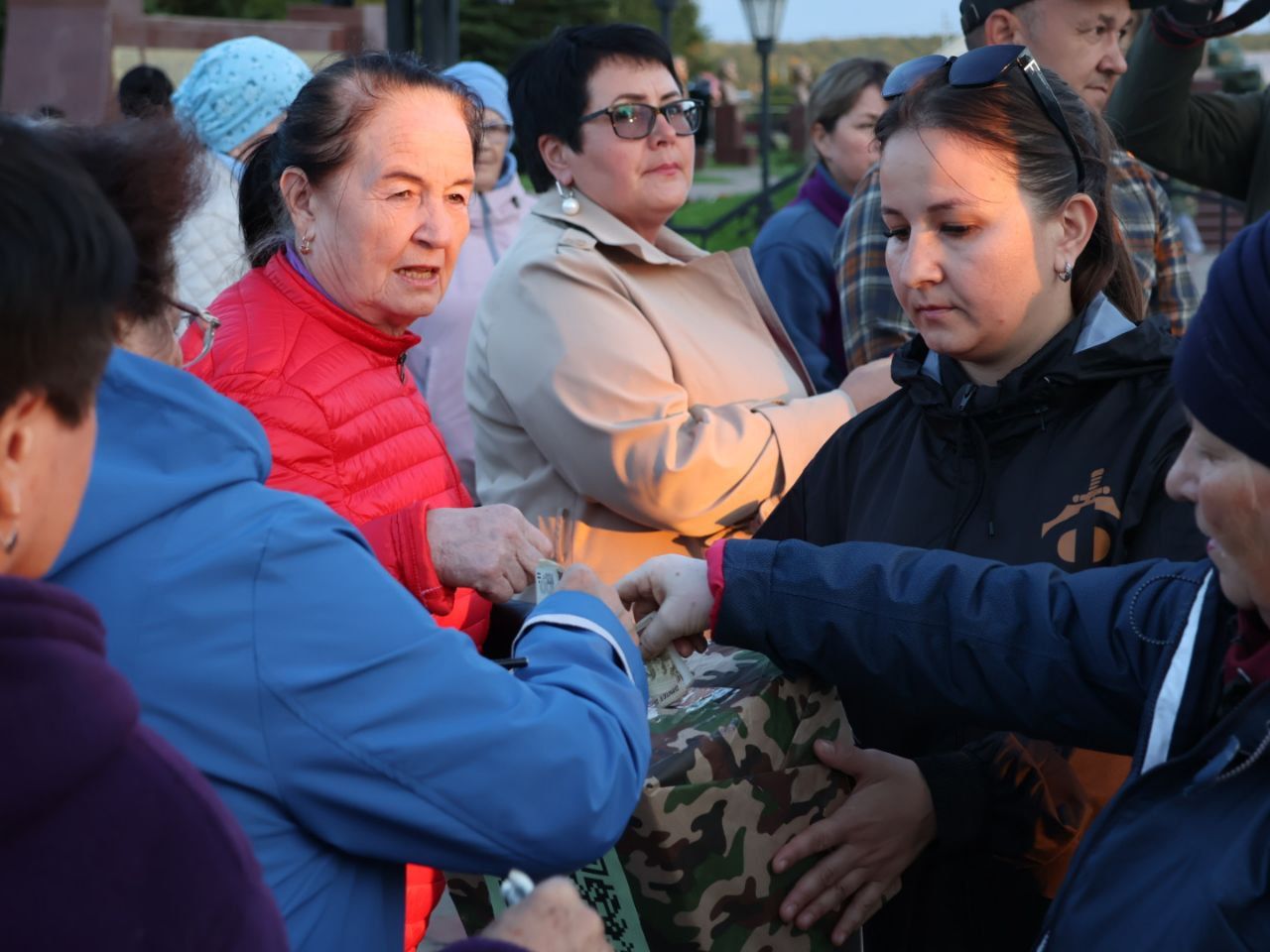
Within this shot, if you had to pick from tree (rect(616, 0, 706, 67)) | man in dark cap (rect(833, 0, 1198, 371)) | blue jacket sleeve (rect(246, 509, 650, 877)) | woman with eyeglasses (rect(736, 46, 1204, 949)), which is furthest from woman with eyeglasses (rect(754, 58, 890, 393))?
tree (rect(616, 0, 706, 67))

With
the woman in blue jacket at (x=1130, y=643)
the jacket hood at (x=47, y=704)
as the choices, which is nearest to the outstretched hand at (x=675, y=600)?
the woman in blue jacket at (x=1130, y=643)

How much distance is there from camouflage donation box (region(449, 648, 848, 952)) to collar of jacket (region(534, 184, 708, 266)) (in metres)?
1.78

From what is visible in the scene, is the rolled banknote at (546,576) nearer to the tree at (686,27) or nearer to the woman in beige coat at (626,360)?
the woman in beige coat at (626,360)

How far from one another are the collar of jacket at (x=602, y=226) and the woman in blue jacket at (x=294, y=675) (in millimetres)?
2111

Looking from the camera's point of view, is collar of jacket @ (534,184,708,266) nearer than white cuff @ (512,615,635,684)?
No

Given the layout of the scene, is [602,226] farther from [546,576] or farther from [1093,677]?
[1093,677]

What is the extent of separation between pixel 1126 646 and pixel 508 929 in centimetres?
102

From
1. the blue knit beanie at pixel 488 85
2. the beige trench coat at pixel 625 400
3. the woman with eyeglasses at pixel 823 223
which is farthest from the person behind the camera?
the blue knit beanie at pixel 488 85

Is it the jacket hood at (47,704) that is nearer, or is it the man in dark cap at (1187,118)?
the jacket hood at (47,704)

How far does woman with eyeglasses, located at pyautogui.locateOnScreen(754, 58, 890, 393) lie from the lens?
16.1ft

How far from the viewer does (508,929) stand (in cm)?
150

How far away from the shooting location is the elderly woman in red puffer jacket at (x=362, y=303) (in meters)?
2.62

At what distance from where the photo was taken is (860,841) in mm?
2176

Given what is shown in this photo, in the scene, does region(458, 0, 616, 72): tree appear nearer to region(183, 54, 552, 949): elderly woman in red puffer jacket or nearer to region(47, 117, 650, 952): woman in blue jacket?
region(183, 54, 552, 949): elderly woman in red puffer jacket
